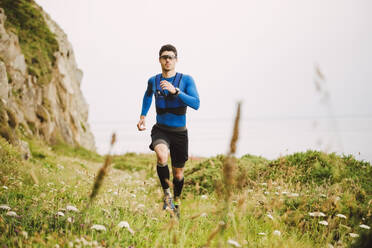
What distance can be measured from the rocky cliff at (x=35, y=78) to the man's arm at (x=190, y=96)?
23.6 feet

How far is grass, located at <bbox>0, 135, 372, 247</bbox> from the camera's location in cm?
252

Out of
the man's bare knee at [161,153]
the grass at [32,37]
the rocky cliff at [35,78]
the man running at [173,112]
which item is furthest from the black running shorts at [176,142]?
the grass at [32,37]

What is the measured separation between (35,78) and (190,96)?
1345 cm

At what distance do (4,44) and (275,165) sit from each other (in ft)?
41.7

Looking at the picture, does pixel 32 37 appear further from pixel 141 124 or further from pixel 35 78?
pixel 141 124

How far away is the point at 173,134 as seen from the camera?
5344 millimetres

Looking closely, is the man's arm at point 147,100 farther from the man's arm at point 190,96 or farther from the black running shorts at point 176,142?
the man's arm at point 190,96

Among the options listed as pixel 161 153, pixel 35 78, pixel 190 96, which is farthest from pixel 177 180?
pixel 35 78

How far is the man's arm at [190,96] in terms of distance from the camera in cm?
493

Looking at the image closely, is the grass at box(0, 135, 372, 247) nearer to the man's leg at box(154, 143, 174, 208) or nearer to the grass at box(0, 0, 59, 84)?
the man's leg at box(154, 143, 174, 208)

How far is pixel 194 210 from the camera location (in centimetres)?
405

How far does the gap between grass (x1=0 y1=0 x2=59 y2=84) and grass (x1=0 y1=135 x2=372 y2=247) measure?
8374 mm

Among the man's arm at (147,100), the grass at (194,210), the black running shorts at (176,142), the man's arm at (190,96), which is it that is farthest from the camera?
the man's arm at (147,100)

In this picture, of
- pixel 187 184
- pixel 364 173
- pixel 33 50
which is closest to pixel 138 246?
pixel 187 184
